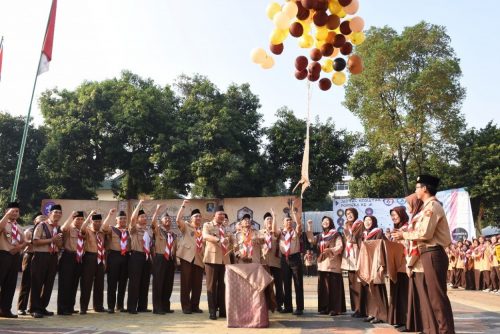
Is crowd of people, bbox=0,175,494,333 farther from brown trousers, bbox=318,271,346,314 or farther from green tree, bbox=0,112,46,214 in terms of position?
green tree, bbox=0,112,46,214

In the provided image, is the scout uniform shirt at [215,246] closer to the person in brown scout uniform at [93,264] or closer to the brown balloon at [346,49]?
the person in brown scout uniform at [93,264]

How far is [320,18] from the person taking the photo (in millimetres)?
7266

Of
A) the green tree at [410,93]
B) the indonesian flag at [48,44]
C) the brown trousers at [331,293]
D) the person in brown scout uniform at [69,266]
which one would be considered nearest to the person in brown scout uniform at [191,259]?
the person in brown scout uniform at [69,266]

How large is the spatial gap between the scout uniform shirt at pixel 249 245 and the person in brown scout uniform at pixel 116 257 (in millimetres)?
2082

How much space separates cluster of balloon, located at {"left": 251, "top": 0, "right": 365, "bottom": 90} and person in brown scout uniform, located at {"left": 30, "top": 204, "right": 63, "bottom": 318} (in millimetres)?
4452

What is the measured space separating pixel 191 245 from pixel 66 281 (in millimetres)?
2235

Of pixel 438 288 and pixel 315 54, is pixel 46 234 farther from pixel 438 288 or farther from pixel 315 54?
pixel 438 288

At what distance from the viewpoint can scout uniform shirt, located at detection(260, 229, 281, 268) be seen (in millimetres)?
8945

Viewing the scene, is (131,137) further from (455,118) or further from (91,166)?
(455,118)

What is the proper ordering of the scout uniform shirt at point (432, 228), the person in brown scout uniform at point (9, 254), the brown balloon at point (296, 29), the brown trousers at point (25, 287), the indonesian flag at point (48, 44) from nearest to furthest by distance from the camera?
the scout uniform shirt at point (432, 228) → the brown balloon at point (296, 29) → the person in brown scout uniform at point (9, 254) → the brown trousers at point (25, 287) → the indonesian flag at point (48, 44)

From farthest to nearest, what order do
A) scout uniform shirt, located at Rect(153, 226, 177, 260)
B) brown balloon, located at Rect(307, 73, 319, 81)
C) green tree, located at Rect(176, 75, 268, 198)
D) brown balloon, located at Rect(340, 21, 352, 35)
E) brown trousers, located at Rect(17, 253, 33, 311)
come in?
green tree, located at Rect(176, 75, 268, 198), scout uniform shirt, located at Rect(153, 226, 177, 260), brown trousers, located at Rect(17, 253, 33, 311), brown balloon, located at Rect(307, 73, 319, 81), brown balloon, located at Rect(340, 21, 352, 35)

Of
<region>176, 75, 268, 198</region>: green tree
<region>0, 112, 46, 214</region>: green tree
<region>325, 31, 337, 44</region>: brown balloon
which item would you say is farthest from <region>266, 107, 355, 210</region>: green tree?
<region>325, 31, 337, 44</region>: brown balloon

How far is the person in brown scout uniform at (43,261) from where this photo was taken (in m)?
8.26

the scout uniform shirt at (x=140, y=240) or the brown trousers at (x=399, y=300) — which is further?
the scout uniform shirt at (x=140, y=240)
